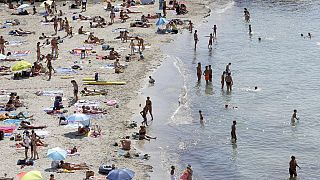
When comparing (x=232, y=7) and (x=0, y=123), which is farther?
(x=232, y=7)

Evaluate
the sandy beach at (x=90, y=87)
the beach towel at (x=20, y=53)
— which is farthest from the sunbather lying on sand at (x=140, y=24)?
the beach towel at (x=20, y=53)

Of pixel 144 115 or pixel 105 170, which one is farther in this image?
pixel 144 115

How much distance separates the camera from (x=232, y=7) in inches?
2879

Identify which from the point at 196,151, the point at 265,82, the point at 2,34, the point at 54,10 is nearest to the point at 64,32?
the point at 2,34

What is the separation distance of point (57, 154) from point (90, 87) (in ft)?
42.9

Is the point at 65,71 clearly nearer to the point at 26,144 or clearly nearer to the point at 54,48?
the point at 54,48

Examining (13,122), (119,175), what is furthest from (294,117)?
(13,122)

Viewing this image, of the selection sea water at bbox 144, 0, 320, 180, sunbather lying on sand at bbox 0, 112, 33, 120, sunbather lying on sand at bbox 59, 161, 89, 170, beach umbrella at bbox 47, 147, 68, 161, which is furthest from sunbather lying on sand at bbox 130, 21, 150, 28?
beach umbrella at bbox 47, 147, 68, 161

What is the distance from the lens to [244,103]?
40406mm

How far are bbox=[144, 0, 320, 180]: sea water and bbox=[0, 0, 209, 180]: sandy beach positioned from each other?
1360mm

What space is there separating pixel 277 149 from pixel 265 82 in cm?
1175

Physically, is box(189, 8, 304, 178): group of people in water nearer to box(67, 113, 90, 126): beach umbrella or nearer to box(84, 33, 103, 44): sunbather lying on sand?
box(67, 113, 90, 126): beach umbrella

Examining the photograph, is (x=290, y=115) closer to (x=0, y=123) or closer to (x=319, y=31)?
(x=0, y=123)

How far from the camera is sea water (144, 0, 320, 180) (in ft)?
105
